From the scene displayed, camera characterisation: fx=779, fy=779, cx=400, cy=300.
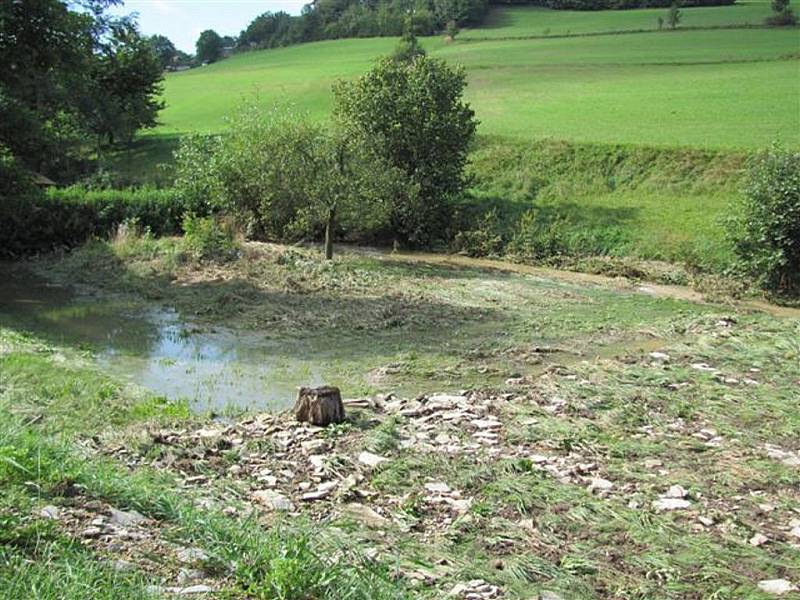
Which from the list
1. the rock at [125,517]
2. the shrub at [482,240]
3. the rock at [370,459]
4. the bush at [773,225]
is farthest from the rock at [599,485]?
the shrub at [482,240]

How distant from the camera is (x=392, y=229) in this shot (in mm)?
33469

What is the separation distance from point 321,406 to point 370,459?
1.67 meters

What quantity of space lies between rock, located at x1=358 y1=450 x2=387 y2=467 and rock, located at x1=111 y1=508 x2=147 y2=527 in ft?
11.2

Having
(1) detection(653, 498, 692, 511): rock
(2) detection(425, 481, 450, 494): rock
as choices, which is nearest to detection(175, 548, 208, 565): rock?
(2) detection(425, 481, 450, 494): rock

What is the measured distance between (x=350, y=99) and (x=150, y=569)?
2970 cm

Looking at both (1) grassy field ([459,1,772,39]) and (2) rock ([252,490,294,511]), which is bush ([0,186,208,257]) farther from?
(1) grassy field ([459,1,772,39])

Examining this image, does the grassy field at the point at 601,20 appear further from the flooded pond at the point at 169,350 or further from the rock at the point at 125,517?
the rock at the point at 125,517

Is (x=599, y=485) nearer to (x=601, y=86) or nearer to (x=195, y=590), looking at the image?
(x=195, y=590)

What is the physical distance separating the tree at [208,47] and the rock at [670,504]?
134 metres

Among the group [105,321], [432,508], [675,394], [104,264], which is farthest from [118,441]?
[104,264]

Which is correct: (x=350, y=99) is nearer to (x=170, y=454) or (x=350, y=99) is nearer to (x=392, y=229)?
(x=392, y=229)

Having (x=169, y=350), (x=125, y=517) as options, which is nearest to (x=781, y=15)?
(x=169, y=350)

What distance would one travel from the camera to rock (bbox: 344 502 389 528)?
751cm

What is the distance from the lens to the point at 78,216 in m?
30.8
